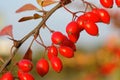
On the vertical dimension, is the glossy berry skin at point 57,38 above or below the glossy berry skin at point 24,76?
above

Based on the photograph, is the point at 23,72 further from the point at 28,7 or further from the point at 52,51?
the point at 28,7

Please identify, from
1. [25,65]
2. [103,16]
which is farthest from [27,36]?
[103,16]

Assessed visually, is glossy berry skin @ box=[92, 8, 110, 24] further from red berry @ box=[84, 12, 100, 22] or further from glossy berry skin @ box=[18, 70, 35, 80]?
glossy berry skin @ box=[18, 70, 35, 80]

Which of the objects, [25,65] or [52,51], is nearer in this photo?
[25,65]

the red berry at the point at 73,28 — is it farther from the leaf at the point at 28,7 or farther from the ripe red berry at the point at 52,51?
the leaf at the point at 28,7

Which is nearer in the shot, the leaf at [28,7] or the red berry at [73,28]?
the red berry at [73,28]

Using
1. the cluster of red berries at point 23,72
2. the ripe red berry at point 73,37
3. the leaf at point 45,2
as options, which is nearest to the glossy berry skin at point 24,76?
the cluster of red berries at point 23,72

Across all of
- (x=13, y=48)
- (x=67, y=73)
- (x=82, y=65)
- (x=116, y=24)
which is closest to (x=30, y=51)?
(x=13, y=48)

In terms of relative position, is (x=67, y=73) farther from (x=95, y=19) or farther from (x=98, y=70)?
(x=95, y=19)
